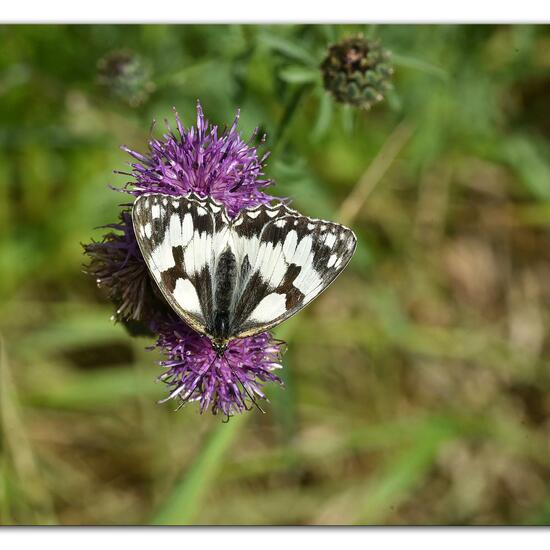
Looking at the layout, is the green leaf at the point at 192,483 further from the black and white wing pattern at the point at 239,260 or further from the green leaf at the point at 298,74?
the green leaf at the point at 298,74

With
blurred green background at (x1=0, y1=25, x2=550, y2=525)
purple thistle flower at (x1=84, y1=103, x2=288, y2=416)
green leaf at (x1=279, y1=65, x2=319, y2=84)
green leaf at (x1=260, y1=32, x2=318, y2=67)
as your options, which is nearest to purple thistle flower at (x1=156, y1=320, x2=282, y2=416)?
purple thistle flower at (x1=84, y1=103, x2=288, y2=416)

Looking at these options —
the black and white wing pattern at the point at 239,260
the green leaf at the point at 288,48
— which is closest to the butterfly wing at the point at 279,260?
the black and white wing pattern at the point at 239,260

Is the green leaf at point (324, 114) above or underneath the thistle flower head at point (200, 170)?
above

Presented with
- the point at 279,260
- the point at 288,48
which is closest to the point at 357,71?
the point at 288,48

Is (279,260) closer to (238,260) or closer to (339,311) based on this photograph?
(238,260)

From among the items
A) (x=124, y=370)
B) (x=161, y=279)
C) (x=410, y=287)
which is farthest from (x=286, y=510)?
(x=161, y=279)
